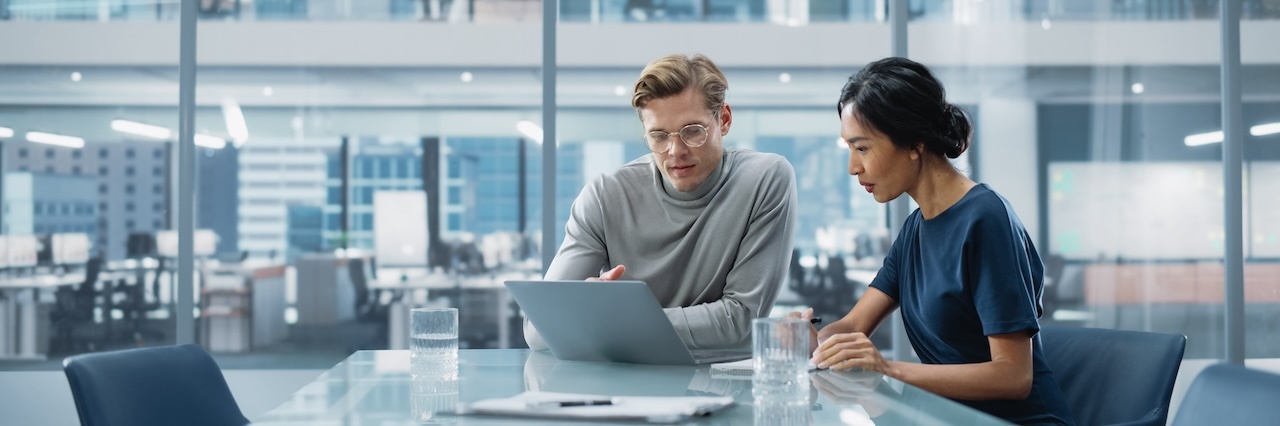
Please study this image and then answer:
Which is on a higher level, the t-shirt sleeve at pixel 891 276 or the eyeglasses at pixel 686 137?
the eyeglasses at pixel 686 137

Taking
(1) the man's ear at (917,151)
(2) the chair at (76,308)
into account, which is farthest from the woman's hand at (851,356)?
(2) the chair at (76,308)

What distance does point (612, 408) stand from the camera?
1377 mm

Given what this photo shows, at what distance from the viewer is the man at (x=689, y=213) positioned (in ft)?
7.54

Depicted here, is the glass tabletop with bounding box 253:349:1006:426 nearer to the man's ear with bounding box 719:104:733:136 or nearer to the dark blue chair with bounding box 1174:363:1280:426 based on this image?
the dark blue chair with bounding box 1174:363:1280:426

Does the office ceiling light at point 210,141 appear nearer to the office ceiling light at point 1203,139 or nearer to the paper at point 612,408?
the paper at point 612,408

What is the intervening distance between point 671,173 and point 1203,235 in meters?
2.78

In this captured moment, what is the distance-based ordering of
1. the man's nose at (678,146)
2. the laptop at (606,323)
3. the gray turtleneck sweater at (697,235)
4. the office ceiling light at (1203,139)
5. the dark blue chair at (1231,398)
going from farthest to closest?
the office ceiling light at (1203,139), the man's nose at (678,146), the gray turtleneck sweater at (697,235), the laptop at (606,323), the dark blue chair at (1231,398)

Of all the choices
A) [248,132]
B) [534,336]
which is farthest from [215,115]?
[534,336]

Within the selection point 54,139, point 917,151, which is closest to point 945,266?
point 917,151

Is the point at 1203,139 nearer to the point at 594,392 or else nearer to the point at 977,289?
the point at 977,289

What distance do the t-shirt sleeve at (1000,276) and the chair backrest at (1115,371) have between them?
0.40m

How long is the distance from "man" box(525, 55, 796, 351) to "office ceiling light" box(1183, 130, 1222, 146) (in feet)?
8.12

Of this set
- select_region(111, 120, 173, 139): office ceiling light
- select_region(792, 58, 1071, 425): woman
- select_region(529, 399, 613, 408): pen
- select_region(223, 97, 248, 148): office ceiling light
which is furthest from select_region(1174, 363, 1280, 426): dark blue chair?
select_region(111, 120, 173, 139): office ceiling light

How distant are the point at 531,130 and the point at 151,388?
2.13m
